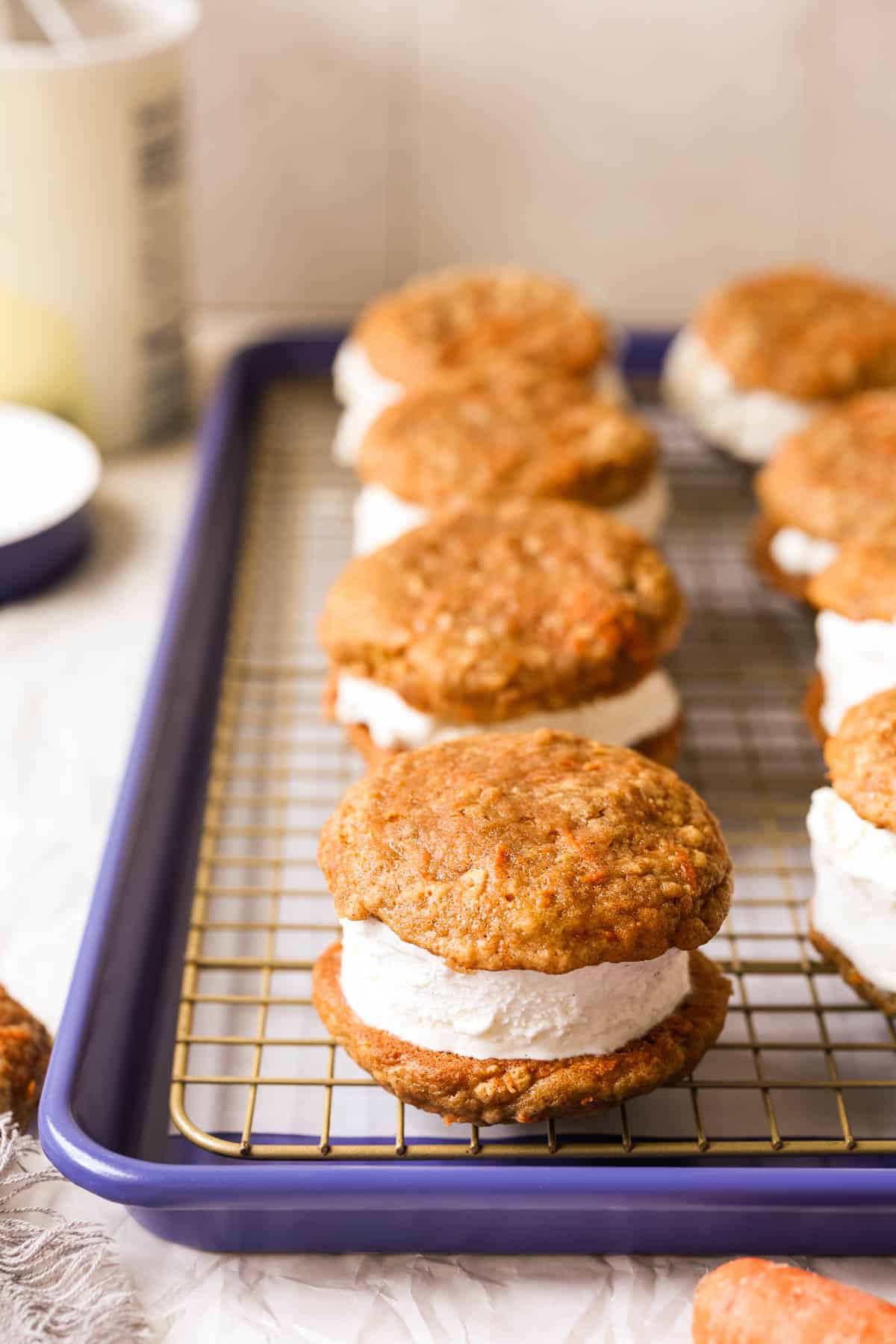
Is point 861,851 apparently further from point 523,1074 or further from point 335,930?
point 335,930

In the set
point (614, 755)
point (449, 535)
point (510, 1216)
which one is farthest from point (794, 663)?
point (510, 1216)

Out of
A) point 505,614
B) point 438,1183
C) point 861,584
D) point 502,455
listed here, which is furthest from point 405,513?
point 438,1183

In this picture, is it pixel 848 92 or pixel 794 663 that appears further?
pixel 848 92

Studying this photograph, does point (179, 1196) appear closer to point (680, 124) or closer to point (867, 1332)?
point (867, 1332)

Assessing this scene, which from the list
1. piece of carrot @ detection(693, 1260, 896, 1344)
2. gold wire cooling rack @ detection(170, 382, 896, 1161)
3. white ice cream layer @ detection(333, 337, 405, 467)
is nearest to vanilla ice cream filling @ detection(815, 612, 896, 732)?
gold wire cooling rack @ detection(170, 382, 896, 1161)

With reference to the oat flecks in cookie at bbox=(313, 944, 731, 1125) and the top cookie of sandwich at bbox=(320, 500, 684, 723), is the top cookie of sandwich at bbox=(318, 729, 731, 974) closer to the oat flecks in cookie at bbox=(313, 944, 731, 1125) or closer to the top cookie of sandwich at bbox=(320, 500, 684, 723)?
the oat flecks in cookie at bbox=(313, 944, 731, 1125)

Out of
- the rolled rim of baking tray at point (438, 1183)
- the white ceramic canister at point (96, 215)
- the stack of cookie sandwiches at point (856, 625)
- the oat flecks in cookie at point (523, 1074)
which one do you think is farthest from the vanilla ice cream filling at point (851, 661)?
the white ceramic canister at point (96, 215)

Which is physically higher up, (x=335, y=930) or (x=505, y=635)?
(x=505, y=635)
